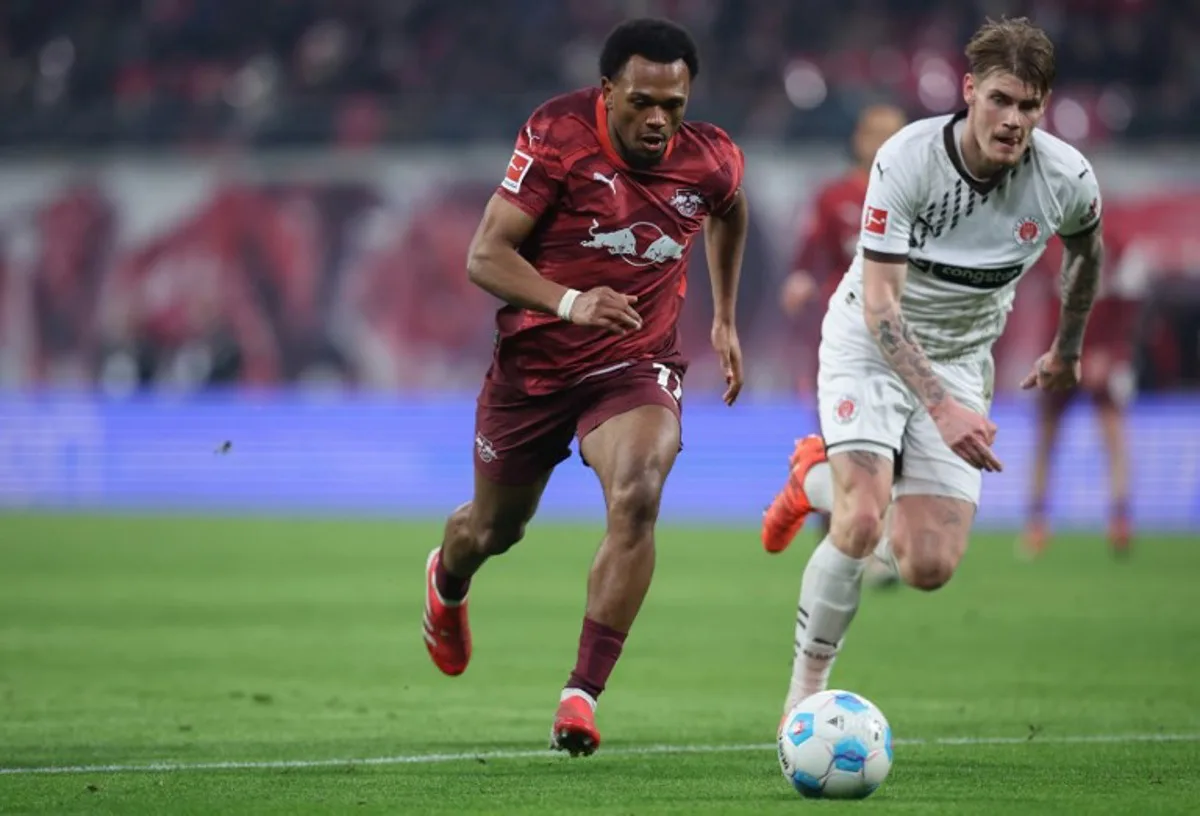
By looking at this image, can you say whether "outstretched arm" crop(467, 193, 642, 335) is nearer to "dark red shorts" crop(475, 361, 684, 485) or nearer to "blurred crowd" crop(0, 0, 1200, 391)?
"dark red shorts" crop(475, 361, 684, 485)

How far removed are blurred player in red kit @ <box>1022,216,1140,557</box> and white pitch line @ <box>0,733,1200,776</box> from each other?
8.98 metres

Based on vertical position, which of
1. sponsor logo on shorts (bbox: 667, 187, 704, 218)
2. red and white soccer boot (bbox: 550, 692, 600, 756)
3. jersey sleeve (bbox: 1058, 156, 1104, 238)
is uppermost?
jersey sleeve (bbox: 1058, 156, 1104, 238)

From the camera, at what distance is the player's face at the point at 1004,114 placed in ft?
21.7

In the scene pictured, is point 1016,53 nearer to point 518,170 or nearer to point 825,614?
point 518,170

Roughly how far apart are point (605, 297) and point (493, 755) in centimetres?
160

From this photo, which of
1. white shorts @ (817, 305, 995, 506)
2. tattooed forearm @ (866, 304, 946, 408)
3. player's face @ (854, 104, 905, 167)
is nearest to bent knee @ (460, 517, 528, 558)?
white shorts @ (817, 305, 995, 506)

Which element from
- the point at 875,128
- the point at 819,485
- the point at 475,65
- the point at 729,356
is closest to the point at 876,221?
the point at 729,356

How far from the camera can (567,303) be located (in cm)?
668

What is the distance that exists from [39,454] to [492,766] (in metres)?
16.4

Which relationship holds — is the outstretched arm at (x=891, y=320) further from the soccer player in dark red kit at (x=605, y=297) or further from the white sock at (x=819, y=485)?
the white sock at (x=819, y=485)

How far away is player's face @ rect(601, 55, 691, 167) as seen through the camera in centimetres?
687

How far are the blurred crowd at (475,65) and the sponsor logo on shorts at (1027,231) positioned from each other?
1810cm

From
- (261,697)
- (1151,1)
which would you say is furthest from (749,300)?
(261,697)

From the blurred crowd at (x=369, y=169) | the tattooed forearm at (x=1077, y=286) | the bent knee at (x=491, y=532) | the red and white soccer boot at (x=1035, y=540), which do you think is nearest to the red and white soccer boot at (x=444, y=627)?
the bent knee at (x=491, y=532)
